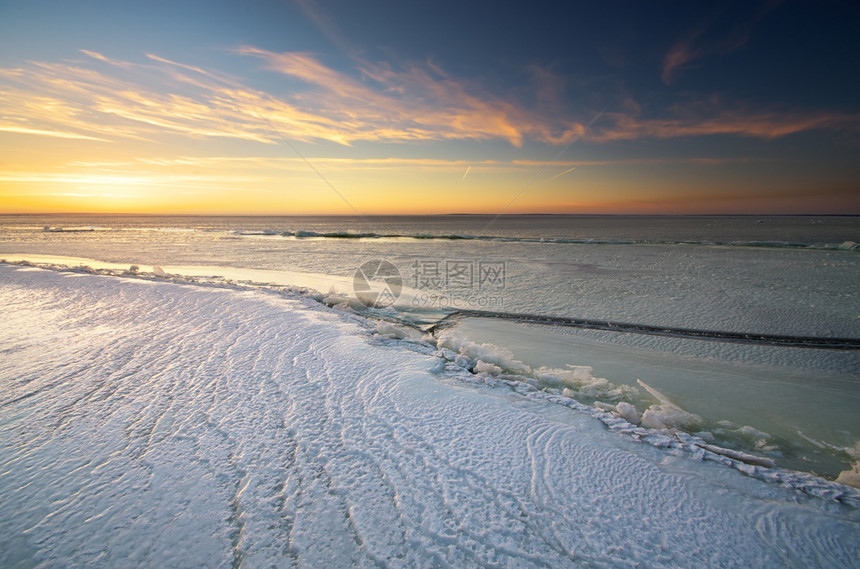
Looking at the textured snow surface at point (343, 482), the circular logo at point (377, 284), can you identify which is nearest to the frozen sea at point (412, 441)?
the textured snow surface at point (343, 482)

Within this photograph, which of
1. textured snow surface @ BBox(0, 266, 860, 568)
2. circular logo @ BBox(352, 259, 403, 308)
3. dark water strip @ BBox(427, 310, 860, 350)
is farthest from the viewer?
circular logo @ BBox(352, 259, 403, 308)

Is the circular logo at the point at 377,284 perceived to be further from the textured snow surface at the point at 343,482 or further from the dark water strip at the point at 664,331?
the textured snow surface at the point at 343,482

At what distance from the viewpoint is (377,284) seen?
30.5 feet

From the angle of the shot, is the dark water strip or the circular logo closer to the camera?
the dark water strip

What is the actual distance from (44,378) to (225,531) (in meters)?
2.86

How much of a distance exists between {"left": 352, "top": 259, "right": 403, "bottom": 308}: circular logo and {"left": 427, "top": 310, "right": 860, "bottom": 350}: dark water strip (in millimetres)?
1671

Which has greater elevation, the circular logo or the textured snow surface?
the textured snow surface

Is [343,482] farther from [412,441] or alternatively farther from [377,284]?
[377,284]

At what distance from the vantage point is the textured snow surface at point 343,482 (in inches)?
65.9

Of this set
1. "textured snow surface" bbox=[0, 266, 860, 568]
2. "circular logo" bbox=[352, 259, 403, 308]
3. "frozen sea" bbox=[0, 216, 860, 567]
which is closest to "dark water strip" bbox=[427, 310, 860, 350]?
"frozen sea" bbox=[0, 216, 860, 567]

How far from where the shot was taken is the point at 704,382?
3.89 meters

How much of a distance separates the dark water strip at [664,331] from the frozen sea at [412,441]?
77 millimetres

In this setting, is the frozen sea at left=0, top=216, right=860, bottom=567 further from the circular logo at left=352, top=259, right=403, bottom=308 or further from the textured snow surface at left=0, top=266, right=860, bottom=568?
the circular logo at left=352, top=259, right=403, bottom=308

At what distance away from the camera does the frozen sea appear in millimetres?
1718
